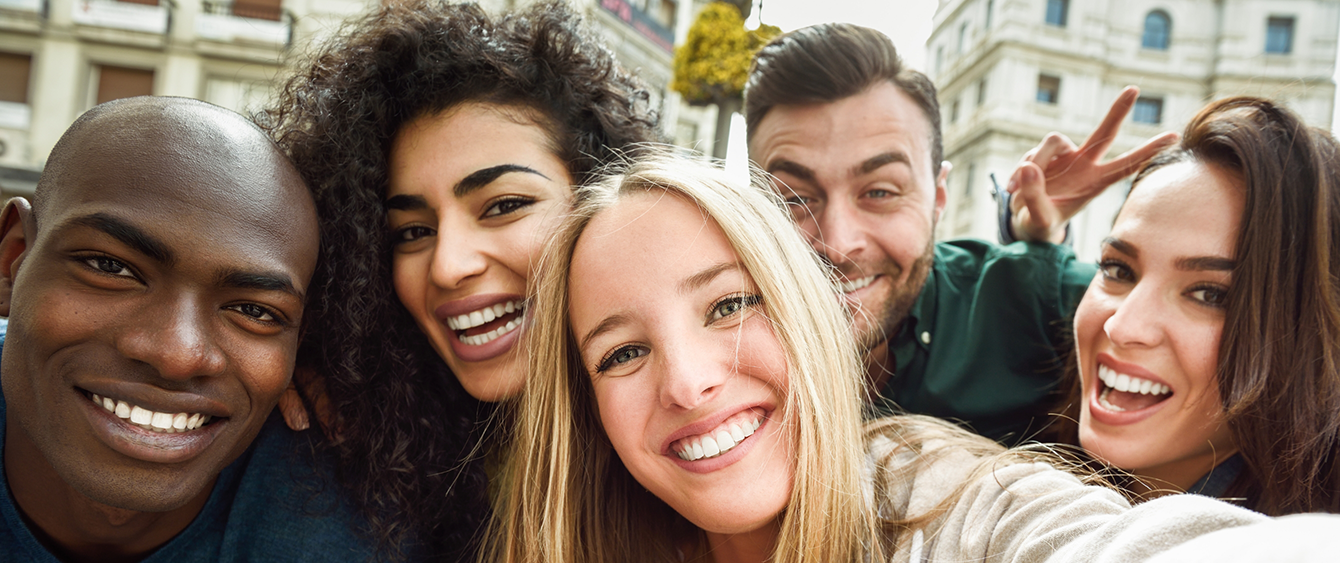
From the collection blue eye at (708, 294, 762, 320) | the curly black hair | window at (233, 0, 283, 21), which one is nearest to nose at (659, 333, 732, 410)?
blue eye at (708, 294, 762, 320)

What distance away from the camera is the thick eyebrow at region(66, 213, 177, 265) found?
152 cm

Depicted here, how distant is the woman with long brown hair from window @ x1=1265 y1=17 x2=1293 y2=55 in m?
18.3

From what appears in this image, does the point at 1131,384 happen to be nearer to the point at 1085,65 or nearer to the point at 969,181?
the point at 969,181

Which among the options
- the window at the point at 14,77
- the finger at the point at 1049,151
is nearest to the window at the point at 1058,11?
the finger at the point at 1049,151

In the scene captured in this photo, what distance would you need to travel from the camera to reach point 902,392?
2863 mm

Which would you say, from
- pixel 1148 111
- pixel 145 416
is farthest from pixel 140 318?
pixel 1148 111

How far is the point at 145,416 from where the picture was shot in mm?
1592

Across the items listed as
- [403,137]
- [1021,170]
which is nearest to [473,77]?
[403,137]

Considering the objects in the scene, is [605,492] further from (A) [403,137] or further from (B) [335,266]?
(A) [403,137]

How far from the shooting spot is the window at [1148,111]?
15961 mm

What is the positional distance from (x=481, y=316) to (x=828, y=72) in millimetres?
1532

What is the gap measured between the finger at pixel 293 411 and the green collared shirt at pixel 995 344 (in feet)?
5.89

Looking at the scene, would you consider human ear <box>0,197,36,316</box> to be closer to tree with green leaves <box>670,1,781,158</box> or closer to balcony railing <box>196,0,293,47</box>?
tree with green leaves <box>670,1,781,158</box>

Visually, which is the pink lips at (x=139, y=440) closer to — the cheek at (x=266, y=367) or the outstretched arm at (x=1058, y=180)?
the cheek at (x=266, y=367)
